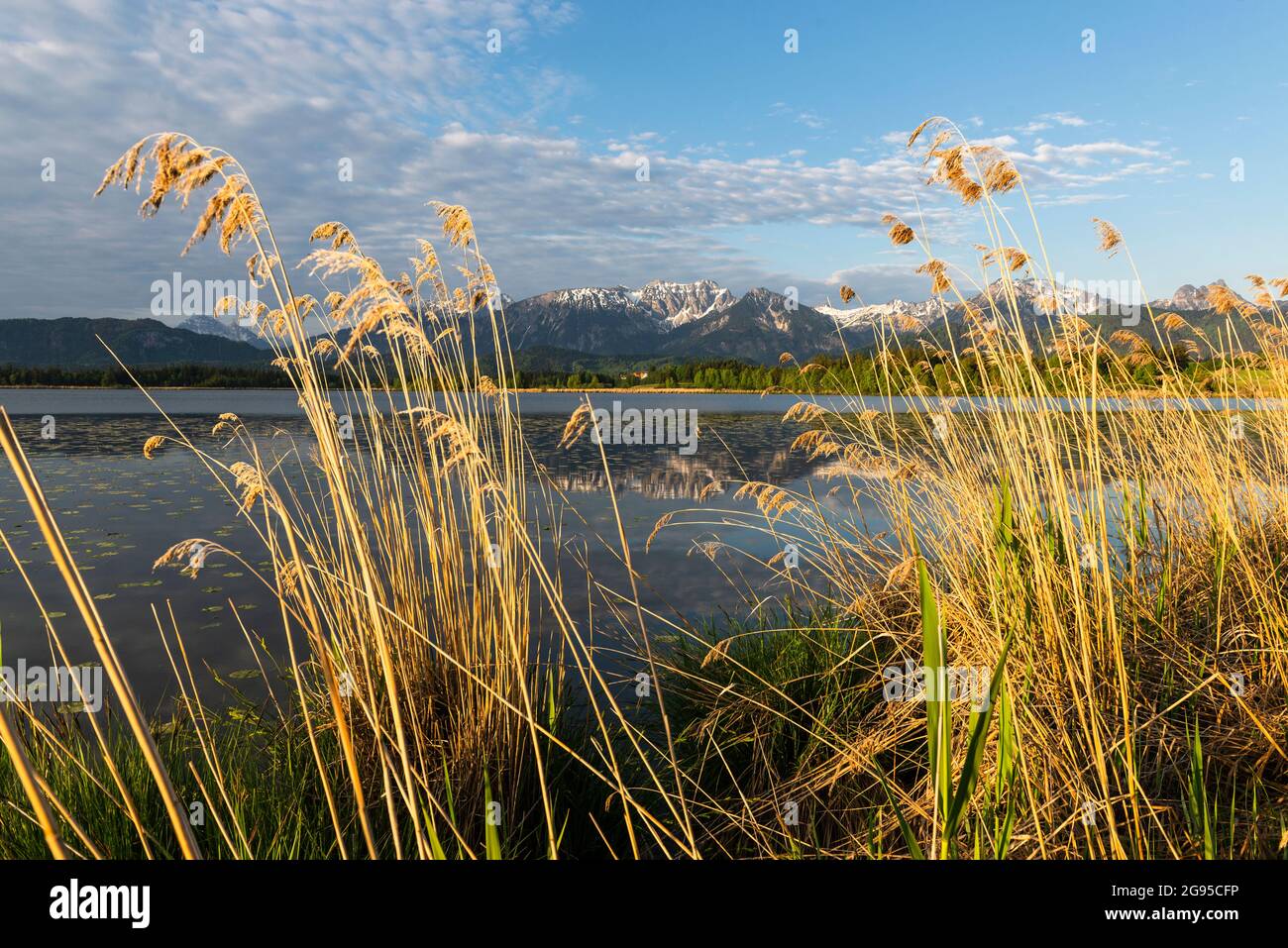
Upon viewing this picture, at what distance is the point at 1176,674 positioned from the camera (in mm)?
→ 3037

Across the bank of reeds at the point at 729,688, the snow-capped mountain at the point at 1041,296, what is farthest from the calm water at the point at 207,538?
the snow-capped mountain at the point at 1041,296

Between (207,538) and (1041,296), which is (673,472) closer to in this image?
(207,538)

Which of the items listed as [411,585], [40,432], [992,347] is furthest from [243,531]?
[40,432]

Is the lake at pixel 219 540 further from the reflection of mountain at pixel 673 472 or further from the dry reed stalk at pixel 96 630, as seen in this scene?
the dry reed stalk at pixel 96 630

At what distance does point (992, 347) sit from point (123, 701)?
3403 mm

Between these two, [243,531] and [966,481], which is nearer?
[966,481]

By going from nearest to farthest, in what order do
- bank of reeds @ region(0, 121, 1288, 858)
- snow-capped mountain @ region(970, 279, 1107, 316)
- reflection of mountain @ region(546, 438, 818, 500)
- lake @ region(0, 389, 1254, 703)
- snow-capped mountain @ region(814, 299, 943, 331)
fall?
bank of reeds @ region(0, 121, 1288, 858)
snow-capped mountain @ region(970, 279, 1107, 316)
snow-capped mountain @ region(814, 299, 943, 331)
lake @ region(0, 389, 1254, 703)
reflection of mountain @ region(546, 438, 818, 500)

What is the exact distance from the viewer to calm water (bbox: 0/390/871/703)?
5605 mm

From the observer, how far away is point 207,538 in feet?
29.0

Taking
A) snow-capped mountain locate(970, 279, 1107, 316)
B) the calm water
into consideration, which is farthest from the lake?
snow-capped mountain locate(970, 279, 1107, 316)

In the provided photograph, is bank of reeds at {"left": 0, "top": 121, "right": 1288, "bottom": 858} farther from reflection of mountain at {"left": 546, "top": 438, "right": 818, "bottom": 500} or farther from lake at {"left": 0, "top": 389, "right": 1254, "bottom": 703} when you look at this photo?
reflection of mountain at {"left": 546, "top": 438, "right": 818, "bottom": 500}
